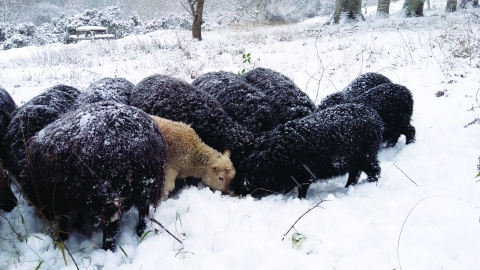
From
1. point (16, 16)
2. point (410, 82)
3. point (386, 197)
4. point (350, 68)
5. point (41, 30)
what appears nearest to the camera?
point (386, 197)

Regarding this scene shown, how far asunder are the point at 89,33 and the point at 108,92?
24.5 m

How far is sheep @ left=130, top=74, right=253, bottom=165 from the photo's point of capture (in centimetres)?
442

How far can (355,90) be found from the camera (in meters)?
5.74

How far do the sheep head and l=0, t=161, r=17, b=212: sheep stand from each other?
2044 mm

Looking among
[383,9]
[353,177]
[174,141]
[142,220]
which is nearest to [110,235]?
[142,220]

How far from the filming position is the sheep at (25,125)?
3.42 metres

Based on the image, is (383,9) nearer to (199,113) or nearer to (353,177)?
(353,177)

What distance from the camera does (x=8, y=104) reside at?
488cm

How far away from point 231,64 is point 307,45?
3533 mm

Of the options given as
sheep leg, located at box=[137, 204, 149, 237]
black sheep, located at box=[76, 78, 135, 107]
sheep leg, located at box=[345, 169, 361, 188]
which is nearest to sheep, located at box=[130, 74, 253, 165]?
black sheep, located at box=[76, 78, 135, 107]

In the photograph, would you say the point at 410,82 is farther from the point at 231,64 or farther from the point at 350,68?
the point at 231,64

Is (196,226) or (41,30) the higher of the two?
(41,30)

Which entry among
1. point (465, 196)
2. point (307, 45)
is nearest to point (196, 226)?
point (465, 196)

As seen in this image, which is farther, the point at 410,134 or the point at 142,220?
the point at 410,134
